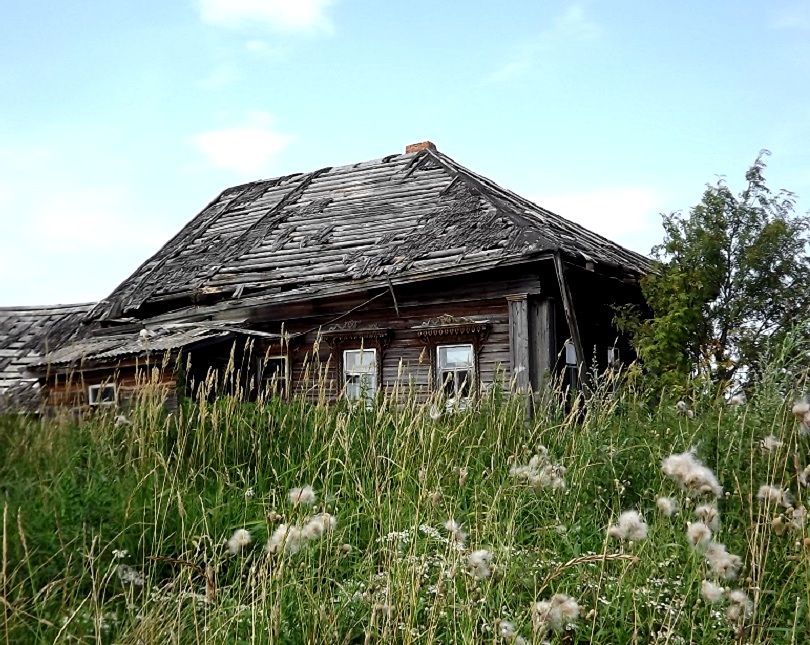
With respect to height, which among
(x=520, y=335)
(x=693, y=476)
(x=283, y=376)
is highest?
(x=520, y=335)

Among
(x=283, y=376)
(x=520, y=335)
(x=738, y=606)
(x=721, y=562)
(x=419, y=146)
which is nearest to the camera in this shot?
(x=738, y=606)

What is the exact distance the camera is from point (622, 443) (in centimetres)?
485

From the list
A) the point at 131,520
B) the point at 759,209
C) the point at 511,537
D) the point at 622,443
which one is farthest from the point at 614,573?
the point at 759,209

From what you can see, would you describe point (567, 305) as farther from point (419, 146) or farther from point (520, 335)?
point (419, 146)

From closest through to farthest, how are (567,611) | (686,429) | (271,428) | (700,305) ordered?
(567,611)
(686,429)
(271,428)
(700,305)

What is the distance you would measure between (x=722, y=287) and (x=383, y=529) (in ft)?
39.8

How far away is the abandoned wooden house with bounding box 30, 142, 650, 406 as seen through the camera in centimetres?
1231

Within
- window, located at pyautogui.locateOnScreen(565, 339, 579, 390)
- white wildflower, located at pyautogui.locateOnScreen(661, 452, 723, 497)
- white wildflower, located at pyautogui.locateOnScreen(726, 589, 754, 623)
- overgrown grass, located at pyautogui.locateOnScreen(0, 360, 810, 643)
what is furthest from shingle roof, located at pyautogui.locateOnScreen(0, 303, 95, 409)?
white wildflower, located at pyautogui.locateOnScreen(726, 589, 754, 623)

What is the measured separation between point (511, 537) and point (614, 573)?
45 centimetres

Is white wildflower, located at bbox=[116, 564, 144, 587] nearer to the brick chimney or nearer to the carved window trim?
the carved window trim

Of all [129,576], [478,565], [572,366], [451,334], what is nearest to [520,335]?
[451,334]

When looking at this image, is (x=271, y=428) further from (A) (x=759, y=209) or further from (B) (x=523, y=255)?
(A) (x=759, y=209)

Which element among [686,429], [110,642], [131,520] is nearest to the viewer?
[110,642]

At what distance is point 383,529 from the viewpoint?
13.1 ft
